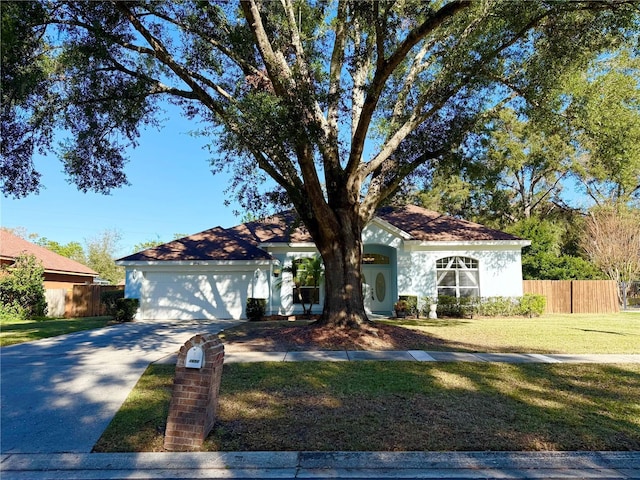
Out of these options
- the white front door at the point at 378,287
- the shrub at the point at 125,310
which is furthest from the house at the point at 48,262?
the white front door at the point at 378,287

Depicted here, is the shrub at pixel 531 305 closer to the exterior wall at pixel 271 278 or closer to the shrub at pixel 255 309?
the exterior wall at pixel 271 278

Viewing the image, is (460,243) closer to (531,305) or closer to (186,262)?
(531,305)

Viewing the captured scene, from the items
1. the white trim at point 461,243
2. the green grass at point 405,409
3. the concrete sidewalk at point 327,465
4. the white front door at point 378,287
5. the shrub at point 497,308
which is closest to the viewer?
the concrete sidewalk at point 327,465

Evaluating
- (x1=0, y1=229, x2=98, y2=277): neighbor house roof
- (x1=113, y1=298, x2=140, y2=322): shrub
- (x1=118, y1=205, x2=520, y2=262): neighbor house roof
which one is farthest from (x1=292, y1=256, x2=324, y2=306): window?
(x1=0, y1=229, x2=98, y2=277): neighbor house roof

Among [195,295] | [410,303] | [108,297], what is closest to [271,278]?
[195,295]

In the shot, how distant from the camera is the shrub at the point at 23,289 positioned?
20.0 m

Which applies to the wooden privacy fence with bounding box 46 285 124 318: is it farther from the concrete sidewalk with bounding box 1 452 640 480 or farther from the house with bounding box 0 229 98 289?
the concrete sidewalk with bounding box 1 452 640 480

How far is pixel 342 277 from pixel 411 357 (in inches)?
127

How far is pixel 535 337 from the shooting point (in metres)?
12.0

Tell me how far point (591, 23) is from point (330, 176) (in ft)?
23.0

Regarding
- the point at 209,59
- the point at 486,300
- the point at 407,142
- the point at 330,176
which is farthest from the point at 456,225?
the point at 209,59

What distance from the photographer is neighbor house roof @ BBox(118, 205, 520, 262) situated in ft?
62.5

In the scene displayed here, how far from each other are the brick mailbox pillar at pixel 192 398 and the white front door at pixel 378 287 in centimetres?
1563

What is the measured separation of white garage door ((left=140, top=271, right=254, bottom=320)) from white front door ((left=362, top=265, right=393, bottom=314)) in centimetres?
540
